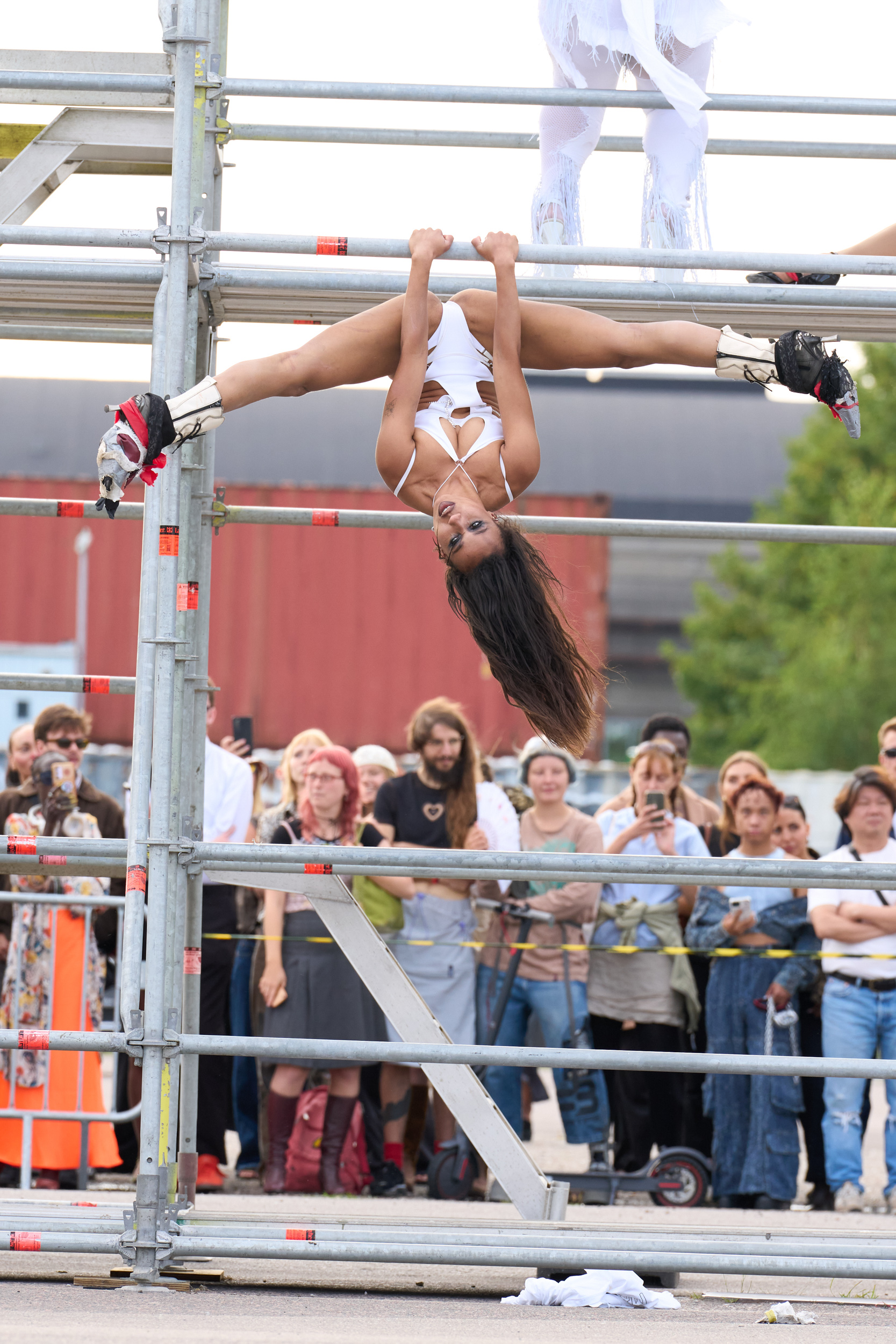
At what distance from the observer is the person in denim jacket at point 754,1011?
19.3 feet

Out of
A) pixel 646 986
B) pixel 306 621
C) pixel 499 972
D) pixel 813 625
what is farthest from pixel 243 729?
pixel 813 625

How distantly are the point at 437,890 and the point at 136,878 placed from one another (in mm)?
2576

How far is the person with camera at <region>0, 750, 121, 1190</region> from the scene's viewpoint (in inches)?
229

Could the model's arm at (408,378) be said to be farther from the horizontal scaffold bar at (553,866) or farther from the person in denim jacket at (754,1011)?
the person in denim jacket at (754,1011)

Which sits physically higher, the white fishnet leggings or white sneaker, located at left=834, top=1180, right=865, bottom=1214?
the white fishnet leggings

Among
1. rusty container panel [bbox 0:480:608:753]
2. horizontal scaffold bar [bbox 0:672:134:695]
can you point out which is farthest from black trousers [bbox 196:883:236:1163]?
rusty container panel [bbox 0:480:608:753]

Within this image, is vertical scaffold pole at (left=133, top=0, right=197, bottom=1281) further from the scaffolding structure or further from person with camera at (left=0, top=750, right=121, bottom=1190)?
person with camera at (left=0, top=750, right=121, bottom=1190)

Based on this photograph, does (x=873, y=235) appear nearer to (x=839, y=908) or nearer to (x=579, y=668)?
(x=579, y=668)

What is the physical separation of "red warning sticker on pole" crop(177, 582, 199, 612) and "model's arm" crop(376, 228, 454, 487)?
717 mm

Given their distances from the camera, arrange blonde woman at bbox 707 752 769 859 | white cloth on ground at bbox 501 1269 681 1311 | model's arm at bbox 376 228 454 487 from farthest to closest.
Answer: blonde woman at bbox 707 752 769 859, white cloth on ground at bbox 501 1269 681 1311, model's arm at bbox 376 228 454 487

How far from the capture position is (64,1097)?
5895 millimetres

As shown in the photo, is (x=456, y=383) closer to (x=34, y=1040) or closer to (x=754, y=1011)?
(x=34, y=1040)

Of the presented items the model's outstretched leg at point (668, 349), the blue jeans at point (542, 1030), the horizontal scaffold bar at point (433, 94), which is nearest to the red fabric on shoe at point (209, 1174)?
the blue jeans at point (542, 1030)

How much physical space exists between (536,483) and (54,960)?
69.2 ft
